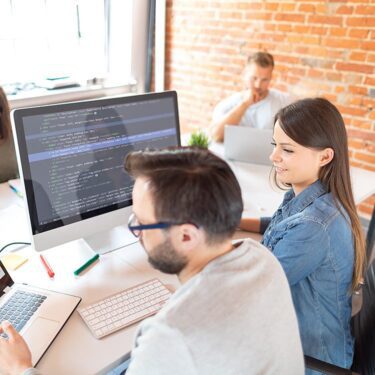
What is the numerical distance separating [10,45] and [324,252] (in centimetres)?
299

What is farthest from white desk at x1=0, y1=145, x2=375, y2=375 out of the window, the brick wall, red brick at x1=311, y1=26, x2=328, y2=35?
the window

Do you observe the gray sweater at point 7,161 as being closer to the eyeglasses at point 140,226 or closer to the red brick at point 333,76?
the eyeglasses at point 140,226

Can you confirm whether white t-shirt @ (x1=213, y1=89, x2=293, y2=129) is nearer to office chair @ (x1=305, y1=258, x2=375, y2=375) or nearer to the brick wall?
the brick wall

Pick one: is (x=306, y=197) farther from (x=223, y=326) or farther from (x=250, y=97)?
(x=250, y=97)

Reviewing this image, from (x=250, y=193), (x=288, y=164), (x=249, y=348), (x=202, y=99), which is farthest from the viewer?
(x=202, y=99)

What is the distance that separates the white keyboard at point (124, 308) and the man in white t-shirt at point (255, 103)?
1635 millimetres

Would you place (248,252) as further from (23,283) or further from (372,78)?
(372,78)

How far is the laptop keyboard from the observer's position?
105cm

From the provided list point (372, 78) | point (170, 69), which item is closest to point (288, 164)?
point (372, 78)

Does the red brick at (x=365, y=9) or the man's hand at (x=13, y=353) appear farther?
the red brick at (x=365, y=9)

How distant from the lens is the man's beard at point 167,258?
810 millimetres

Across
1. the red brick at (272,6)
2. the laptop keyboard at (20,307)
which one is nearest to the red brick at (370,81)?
the red brick at (272,6)

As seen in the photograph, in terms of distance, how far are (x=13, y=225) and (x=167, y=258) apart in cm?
99

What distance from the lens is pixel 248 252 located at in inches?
32.5
